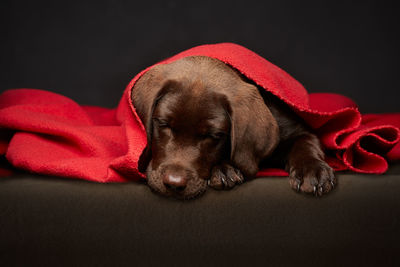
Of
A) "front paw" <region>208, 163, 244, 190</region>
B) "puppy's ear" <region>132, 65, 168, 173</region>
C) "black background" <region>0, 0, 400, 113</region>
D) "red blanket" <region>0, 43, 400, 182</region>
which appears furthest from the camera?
"black background" <region>0, 0, 400, 113</region>

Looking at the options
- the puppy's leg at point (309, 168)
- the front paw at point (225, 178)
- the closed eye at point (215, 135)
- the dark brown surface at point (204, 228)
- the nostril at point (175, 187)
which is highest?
the closed eye at point (215, 135)

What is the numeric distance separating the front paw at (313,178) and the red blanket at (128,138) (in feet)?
0.44

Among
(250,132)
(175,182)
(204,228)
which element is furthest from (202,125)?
(204,228)

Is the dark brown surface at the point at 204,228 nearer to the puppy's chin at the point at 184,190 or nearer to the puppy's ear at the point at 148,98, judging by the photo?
the puppy's chin at the point at 184,190

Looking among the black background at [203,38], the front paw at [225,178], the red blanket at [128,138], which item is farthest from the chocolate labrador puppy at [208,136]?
the black background at [203,38]

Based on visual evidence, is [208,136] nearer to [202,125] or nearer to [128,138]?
[202,125]

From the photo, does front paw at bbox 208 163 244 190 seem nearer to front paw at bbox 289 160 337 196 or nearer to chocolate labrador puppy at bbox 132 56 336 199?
chocolate labrador puppy at bbox 132 56 336 199

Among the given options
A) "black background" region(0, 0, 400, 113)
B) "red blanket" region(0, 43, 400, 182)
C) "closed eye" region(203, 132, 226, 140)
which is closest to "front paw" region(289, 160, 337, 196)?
"red blanket" region(0, 43, 400, 182)

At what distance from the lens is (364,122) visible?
3.22 metres

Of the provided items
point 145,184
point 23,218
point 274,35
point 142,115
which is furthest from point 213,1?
point 23,218

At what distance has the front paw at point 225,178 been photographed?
1.99 metres

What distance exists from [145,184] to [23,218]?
1.86ft

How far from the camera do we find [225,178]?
6.63 ft

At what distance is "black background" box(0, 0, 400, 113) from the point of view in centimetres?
425
